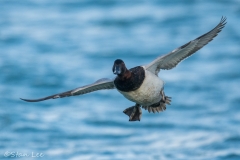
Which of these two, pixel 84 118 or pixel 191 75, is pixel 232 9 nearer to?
pixel 191 75

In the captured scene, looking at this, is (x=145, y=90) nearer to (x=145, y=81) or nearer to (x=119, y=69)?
(x=145, y=81)

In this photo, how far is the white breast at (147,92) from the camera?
8.05 m

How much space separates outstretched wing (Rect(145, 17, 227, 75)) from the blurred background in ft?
13.2

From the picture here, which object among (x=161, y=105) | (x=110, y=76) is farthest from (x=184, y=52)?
(x=110, y=76)

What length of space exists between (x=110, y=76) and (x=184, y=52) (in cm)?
840

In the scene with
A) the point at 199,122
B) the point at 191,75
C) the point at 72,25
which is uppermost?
the point at 72,25

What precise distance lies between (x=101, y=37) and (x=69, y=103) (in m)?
4.97

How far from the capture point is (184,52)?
873 centimetres

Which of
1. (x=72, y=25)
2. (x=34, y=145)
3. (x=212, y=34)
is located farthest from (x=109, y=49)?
(x=212, y=34)

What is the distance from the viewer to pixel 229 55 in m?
19.9

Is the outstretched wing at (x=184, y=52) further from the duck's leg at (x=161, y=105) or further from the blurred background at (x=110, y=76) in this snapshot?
the blurred background at (x=110, y=76)

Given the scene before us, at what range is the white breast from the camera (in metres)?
8.05

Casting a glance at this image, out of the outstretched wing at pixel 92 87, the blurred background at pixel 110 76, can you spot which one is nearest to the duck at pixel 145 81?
the outstretched wing at pixel 92 87

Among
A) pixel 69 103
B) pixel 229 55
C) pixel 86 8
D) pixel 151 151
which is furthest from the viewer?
pixel 86 8
